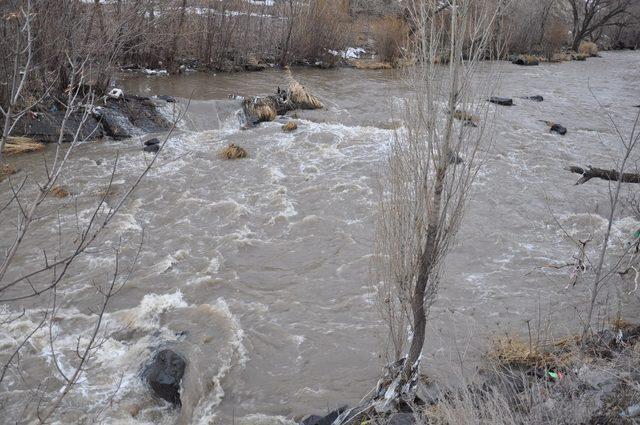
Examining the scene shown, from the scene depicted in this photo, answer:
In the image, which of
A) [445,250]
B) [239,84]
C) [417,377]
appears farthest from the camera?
[239,84]

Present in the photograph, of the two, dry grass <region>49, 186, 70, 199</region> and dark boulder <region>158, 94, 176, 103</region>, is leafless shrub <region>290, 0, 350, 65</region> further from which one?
dry grass <region>49, 186, 70, 199</region>

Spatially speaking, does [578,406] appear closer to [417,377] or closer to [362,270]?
[417,377]

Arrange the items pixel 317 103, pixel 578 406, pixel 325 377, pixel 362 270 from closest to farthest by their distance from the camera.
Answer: pixel 578 406, pixel 325 377, pixel 362 270, pixel 317 103

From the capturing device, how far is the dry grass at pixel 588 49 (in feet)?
104

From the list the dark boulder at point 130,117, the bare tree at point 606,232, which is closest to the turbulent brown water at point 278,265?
the bare tree at point 606,232

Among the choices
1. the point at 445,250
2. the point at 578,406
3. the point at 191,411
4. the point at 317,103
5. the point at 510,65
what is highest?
the point at 510,65

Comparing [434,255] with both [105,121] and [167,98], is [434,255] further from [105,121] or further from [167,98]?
[167,98]

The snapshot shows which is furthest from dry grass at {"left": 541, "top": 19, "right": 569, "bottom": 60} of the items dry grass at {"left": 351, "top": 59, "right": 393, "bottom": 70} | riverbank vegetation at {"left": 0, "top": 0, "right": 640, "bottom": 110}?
dry grass at {"left": 351, "top": 59, "right": 393, "bottom": 70}

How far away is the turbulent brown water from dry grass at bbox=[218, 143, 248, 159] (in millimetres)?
271

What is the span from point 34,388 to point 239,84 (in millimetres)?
12963

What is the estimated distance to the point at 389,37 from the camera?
70.0 feet

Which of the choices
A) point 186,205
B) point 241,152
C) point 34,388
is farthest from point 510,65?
point 34,388

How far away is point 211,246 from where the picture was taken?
7977mm

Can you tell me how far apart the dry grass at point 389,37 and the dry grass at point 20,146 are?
14173 millimetres
